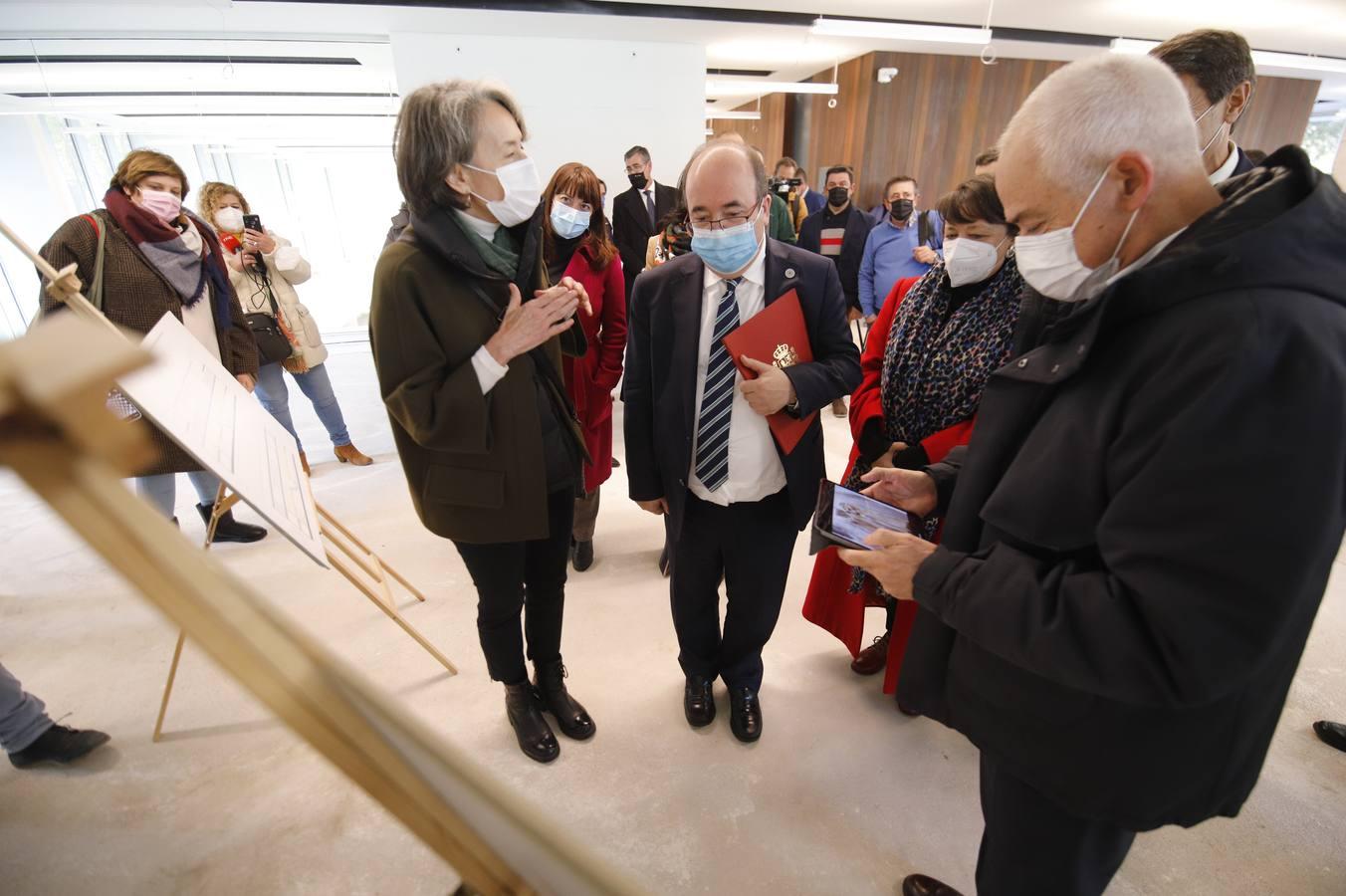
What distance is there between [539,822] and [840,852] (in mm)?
1567

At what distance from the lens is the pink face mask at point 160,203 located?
238cm

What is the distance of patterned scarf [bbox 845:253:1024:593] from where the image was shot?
148cm

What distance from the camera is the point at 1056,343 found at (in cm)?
85

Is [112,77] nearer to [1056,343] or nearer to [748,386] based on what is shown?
[748,386]

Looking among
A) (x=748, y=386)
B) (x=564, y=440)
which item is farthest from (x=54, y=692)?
(x=748, y=386)

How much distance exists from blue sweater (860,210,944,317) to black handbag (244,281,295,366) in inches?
151

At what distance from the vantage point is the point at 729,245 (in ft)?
4.87

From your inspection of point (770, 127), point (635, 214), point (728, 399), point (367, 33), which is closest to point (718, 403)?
point (728, 399)

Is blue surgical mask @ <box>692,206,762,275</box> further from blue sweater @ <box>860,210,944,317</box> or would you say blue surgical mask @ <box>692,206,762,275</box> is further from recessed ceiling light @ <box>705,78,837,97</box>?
recessed ceiling light @ <box>705,78,837,97</box>

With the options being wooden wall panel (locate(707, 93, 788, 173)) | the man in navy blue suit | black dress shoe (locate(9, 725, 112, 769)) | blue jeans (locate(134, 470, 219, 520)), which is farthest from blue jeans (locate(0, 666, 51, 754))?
wooden wall panel (locate(707, 93, 788, 173))

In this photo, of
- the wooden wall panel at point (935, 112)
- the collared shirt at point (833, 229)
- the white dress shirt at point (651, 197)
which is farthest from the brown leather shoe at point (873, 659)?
the wooden wall panel at point (935, 112)

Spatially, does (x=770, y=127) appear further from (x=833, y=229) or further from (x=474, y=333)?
(x=474, y=333)

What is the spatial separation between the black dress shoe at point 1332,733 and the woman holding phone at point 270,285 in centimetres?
428

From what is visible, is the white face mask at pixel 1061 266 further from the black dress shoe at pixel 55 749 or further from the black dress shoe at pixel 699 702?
the black dress shoe at pixel 55 749
